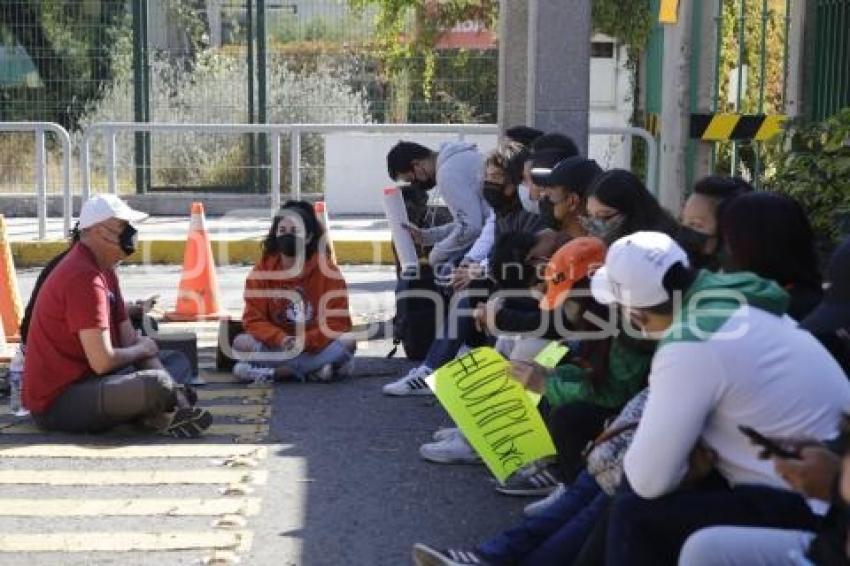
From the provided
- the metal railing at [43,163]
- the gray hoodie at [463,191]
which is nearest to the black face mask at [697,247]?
the gray hoodie at [463,191]

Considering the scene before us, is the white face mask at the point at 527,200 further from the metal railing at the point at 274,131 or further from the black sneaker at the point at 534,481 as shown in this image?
the metal railing at the point at 274,131

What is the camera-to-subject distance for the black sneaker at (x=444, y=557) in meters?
5.39

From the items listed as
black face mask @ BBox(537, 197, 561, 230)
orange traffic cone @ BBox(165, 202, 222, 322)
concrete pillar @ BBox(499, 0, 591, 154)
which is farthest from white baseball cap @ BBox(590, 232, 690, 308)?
orange traffic cone @ BBox(165, 202, 222, 322)

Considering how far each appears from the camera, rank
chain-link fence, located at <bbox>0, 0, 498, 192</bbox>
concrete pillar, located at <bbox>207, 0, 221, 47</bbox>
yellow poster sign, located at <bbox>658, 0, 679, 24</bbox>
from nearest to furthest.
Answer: yellow poster sign, located at <bbox>658, 0, 679, 24</bbox>, chain-link fence, located at <bbox>0, 0, 498, 192</bbox>, concrete pillar, located at <bbox>207, 0, 221, 47</bbox>

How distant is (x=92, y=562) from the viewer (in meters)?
5.73

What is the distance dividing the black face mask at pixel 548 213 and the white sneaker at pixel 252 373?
2.42 m

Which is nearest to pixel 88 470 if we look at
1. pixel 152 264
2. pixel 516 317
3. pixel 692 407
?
pixel 516 317

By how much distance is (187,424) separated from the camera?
773 centimetres

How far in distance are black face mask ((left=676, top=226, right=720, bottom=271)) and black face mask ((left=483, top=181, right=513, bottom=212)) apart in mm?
1957

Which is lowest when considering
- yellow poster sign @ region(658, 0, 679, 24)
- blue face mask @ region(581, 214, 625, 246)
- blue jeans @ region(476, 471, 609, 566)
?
blue jeans @ region(476, 471, 609, 566)

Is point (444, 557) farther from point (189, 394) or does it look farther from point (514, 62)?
point (514, 62)

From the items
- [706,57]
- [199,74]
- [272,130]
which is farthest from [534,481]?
[199,74]

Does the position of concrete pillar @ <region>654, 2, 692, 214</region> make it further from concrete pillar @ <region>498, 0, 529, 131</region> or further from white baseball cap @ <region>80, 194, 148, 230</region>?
white baseball cap @ <region>80, 194, 148, 230</region>

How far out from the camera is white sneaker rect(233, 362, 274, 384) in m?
9.15
